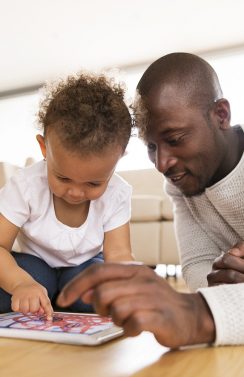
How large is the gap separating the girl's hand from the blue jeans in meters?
0.32

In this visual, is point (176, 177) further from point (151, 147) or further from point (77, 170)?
point (77, 170)

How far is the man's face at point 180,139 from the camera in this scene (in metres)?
1.02

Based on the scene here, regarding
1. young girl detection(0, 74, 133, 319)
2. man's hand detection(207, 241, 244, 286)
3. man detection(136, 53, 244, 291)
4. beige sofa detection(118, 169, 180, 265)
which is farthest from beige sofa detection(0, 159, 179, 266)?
man's hand detection(207, 241, 244, 286)

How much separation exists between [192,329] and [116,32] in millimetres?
4042

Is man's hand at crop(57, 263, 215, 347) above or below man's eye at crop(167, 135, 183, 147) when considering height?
below

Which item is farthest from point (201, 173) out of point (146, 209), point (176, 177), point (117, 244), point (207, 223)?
point (146, 209)

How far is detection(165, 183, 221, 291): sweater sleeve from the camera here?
1108 millimetres

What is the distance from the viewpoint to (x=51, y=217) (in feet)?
3.95

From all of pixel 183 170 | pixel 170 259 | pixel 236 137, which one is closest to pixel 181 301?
pixel 183 170

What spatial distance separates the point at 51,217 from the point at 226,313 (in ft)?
2.22

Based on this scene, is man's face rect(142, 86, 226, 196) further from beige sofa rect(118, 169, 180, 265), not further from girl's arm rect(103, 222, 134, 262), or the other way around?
beige sofa rect(118, 169, 180, 265)

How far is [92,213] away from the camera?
48.6 inches

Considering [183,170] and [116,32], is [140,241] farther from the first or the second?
[116,32]

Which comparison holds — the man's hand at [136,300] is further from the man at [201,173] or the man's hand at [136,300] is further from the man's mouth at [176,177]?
the man's mouth at [176,177]
